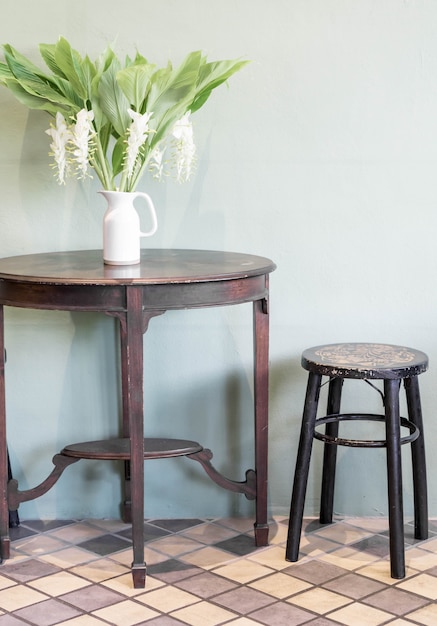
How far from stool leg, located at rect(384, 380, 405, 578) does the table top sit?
57cm

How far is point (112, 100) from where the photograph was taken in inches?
126

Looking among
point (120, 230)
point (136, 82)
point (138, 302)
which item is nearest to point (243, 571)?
point (138, 302)

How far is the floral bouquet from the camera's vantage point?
3113 millimetres

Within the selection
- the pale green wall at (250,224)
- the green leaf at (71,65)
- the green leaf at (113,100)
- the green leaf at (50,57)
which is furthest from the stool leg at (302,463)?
the green leaf at (50,57)

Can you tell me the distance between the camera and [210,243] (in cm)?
365

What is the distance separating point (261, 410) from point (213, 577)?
1.94 ft

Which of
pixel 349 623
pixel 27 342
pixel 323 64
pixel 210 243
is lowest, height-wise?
pixel 349 623

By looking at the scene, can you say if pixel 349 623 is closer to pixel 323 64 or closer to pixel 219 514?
pixel 219 514

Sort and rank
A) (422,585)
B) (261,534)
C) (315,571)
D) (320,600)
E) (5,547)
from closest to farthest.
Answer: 1. (320,600)
2. (422,585)
3. (315,571)
4. (5,547)
5. (261,534)

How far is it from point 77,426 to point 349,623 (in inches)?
53.3

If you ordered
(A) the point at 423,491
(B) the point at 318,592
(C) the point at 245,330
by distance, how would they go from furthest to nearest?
(C) the point at 245,330, (A) the point at 423,491, (B) the point at 318,592

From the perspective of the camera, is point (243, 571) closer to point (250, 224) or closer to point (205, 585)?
point (205, 585)

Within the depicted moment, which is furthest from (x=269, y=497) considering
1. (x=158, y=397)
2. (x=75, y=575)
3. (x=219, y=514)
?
(x=75, y=575)

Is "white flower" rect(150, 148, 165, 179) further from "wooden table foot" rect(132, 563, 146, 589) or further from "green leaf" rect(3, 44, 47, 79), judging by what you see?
"wooden table foot" rect(132, 563, 146, 589)
